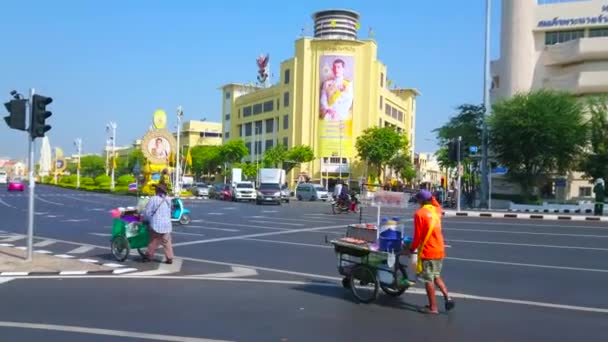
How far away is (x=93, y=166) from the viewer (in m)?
150

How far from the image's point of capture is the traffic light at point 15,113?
1128 cm

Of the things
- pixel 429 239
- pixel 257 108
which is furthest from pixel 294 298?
pixel 257 108

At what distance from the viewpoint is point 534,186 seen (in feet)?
130

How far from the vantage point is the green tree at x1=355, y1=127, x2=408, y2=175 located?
71812mm

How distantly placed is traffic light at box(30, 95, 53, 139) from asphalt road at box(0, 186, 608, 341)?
3033 mm

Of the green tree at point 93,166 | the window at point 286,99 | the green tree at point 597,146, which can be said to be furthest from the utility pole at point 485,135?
the green tree at point 93,166

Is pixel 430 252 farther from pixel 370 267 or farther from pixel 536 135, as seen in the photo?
pixel 536 135

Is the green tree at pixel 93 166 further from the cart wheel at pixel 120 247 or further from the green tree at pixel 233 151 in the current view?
the cart wheel at pixel 120 247

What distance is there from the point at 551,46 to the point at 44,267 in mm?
53929

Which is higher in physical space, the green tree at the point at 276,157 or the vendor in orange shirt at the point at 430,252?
the green tree at the point at 276,157

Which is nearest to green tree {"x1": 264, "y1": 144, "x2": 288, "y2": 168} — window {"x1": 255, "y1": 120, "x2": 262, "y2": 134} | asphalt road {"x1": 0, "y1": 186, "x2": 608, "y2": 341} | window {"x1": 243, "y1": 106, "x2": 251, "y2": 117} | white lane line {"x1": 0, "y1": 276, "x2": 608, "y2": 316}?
window {"x1": 255, "y1": 120, "x2": 262, "y2": 134}

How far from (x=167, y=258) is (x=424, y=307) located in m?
5.82

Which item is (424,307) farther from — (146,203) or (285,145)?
(285,145)

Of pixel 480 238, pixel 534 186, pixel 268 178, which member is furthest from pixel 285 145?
pixel 480 238
